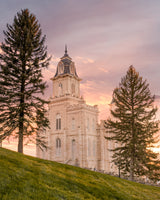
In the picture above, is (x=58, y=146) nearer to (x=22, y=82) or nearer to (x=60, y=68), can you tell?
(x=60, y=68)

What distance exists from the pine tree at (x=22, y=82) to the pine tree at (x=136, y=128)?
913 centimetres

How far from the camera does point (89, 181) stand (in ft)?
34.4

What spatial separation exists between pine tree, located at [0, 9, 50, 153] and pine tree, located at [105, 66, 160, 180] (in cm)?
913

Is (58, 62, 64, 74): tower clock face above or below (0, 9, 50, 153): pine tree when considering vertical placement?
above

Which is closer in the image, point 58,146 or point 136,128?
point 136,128

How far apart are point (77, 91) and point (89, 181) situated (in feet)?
139

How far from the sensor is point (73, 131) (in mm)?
45719

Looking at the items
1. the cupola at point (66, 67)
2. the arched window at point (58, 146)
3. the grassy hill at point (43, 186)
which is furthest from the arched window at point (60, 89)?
the grassy hill at point (43, 186)

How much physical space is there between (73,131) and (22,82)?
1087 inches

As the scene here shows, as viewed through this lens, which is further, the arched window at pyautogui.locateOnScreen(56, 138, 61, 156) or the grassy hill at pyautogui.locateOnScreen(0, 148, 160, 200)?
the arched window at pyautogui.locateOnScreen(56, 138, 61, 156)

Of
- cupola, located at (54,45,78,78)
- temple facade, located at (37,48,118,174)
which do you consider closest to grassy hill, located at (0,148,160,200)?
temple facade, located at (37,48,118,174)

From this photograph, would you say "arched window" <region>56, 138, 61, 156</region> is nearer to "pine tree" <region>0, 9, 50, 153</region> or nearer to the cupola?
the cupola

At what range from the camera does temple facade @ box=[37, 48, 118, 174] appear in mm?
44125

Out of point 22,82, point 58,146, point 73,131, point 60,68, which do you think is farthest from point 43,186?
point 60,68
